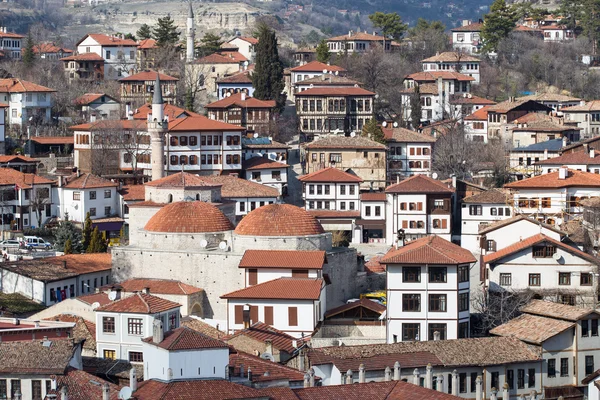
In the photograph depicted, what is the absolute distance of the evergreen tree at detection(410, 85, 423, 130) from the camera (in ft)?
322

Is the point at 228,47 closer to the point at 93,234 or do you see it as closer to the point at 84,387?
the point at 93,234

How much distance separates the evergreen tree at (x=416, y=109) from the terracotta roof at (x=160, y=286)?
127 ft

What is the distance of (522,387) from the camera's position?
167 ft

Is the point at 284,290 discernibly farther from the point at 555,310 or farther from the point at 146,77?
the point at 146,77

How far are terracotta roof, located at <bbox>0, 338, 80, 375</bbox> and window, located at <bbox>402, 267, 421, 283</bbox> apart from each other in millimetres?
11956

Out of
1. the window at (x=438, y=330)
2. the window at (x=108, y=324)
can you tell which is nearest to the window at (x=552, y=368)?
the window at (x=438, y=330)

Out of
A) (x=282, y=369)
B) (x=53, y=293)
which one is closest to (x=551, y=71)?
(x=53, y=293)

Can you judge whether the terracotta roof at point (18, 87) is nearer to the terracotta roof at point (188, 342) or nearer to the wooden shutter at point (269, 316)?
the wooden shutter at point (269, 316)

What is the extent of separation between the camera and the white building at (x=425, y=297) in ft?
180

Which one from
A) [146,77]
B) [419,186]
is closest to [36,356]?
[419,186]

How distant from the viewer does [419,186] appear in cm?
7712

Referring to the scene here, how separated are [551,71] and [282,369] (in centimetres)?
7615

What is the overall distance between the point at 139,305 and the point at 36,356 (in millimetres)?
5516

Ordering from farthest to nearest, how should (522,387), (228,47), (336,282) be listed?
1. (228,47)
2. (336,282)
3. (522,387)
